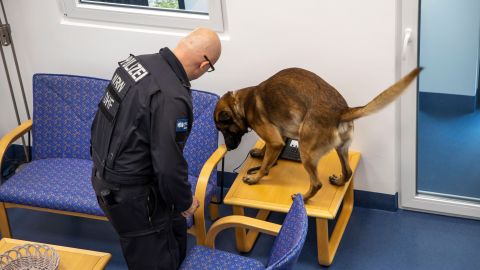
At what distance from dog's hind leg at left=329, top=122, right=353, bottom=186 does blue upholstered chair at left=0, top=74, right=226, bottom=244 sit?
2.07 ft

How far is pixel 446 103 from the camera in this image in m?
4.01

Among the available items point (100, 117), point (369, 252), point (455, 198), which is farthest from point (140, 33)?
point (455, 198)

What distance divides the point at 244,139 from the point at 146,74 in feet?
5.19

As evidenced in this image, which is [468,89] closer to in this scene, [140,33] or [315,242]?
[315,242]

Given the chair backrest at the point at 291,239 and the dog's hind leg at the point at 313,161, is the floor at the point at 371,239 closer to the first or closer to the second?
the dog's hind leg at the point at 313,161

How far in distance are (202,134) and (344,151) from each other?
0.80 meters

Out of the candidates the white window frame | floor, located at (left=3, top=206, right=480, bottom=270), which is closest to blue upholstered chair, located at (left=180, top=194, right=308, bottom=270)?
floor, located at (left=3, top=206, right=480, bottom=270)

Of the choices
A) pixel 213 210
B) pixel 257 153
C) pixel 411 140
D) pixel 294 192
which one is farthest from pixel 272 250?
pixel 411 140

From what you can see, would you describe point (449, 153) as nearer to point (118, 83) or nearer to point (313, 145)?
point (313, 145)

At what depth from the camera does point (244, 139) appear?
4020 millimetres

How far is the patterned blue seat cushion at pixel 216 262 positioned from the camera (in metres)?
2.80

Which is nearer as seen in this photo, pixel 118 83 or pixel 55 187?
pixel 118 83

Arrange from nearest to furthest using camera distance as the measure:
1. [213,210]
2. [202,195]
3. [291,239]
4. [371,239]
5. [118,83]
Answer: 1. [291,239]
2. [118,83]
3. [202,195]
4. [371,239]
5. [213,210]

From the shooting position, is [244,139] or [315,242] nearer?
[315,242]
